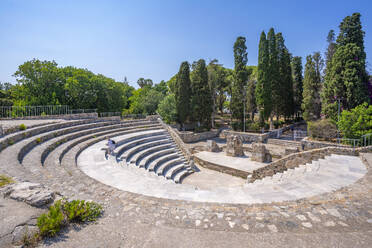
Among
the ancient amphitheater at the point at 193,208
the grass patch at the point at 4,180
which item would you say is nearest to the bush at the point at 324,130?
the ancient amphitheater at the point at 193,208

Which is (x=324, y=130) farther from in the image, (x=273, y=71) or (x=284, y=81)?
(x=284, y=81)

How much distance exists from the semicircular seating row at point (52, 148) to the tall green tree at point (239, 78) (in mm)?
13609

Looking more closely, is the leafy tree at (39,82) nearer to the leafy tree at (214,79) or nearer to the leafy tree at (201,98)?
the leafy tree at (201,98)

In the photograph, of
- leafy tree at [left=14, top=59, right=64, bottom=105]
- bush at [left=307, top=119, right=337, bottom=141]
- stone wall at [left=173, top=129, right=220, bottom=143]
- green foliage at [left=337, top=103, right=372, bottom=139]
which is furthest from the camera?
stone wall at [left=173, top=129, right=220, bottom=143]

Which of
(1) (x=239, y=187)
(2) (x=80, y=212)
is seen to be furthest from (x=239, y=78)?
(2) (x=80, y=212)

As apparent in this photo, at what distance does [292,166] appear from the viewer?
10.6 m

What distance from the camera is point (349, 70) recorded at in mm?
→ 16375

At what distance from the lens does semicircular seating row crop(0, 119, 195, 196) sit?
5246 mm

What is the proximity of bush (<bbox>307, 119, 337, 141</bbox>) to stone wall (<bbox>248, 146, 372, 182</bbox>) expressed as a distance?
309 inches

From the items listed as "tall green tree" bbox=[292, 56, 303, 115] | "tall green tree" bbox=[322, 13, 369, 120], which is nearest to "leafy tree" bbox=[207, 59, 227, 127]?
"tall green tree" bbox=[292, 56, 303, 115]

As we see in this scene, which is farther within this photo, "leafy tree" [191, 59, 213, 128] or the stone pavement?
"leafy tree" [191, 59, 213, 128]

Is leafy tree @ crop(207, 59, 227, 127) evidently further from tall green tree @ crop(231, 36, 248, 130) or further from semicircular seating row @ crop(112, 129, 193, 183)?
semicircular seating row @ crop(112, 129, 193, 183)

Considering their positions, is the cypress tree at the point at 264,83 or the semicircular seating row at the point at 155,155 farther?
the cypress tree at the point at 264,83

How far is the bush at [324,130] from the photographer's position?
53.8 feet
